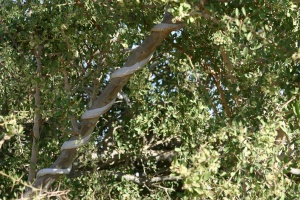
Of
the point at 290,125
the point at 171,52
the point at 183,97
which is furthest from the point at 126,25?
the point at 290,125

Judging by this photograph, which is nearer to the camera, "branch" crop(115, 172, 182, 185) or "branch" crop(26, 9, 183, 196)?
"branch" crop(26, 9, 183, 196)

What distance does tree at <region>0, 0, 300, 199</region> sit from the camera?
2398 millimetres

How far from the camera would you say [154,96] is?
13.8ft

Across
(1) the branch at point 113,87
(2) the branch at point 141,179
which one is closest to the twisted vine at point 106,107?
(1) the branch at point 113,87

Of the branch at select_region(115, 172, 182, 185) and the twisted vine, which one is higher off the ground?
the twisted vine

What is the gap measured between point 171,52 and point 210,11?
3.49 feet

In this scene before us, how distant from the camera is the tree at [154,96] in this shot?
2.40m

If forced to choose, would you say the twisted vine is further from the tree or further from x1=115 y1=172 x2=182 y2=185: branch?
x1=115 y1=172 x2=182 y2=185: branch

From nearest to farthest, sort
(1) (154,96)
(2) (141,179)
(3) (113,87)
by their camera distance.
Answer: (3) (113,87)
(1) (154,96)
(2) (141,179)

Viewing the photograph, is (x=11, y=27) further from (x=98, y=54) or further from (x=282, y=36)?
(x=282, y=36)

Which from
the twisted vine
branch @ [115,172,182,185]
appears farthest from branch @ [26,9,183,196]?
branch @ [115,172,182,185]

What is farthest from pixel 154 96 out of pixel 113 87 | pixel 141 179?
pixel 113 87

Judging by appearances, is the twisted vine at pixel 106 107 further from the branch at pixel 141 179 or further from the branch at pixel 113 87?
the branch at pixel 141 179

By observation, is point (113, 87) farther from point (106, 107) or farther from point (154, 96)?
point (154, 96)
